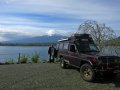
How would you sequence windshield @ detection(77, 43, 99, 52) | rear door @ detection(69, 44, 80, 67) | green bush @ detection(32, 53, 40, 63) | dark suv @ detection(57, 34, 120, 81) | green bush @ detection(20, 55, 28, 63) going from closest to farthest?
dark suv @ detection(57, 34, 120, 81) < rear door @ detection(69, 44, 80, 67) < windshield @ detection(77, 43, 99, 52) < green bush @ detection(20, 55, 28, 63) < green bush @ detection(32, 53, 40, 63)

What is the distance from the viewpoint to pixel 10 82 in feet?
42.3

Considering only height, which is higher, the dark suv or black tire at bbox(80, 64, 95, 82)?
the dark suv

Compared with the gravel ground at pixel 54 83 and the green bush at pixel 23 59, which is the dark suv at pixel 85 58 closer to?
the gravel ground at pixel 54 83

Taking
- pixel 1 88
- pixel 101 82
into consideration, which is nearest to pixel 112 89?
pixel 101 82

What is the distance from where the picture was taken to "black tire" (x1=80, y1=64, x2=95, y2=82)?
42.9 ft

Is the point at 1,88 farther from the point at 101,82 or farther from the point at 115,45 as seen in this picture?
the point at 115,45

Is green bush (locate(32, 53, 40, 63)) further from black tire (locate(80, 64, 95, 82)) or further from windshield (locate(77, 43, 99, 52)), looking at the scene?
black tire (locate(80, 64, 95, 82))

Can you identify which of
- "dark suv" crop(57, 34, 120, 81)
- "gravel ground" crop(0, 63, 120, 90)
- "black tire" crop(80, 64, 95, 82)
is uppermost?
"dark suv" crop(57, 34, 120, 81)

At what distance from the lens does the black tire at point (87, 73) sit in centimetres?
1309

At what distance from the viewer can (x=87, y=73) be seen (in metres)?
13.5

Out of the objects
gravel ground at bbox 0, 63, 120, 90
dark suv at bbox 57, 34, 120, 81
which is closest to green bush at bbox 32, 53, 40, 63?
dark suv at bbox 57, 34, 120, 81

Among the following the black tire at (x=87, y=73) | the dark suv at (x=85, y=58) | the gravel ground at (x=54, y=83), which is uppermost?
the dark suv at (x=85, y=58)

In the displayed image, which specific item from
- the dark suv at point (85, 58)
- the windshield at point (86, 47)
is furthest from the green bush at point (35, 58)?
the windshield at point (86, 47)

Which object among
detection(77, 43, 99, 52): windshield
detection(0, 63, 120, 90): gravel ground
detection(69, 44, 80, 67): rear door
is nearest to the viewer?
detection(0, 63, 120, 90): gravel ground
